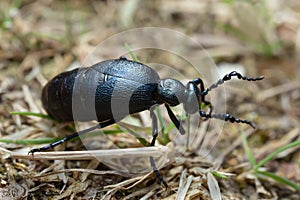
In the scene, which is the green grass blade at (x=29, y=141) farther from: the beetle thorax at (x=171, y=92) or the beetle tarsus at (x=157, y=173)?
the beetle thorax at (x=171, y=92)

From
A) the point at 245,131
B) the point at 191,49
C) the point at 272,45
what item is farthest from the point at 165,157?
the point at 272,45

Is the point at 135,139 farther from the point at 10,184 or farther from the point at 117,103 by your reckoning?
the point at 10,184

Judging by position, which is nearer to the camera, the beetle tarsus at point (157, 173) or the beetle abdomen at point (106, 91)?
the beetle tarsus at point (157, 173)

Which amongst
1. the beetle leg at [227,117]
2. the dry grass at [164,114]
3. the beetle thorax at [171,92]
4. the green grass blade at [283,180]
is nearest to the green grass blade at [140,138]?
the dry grass at [164,114]

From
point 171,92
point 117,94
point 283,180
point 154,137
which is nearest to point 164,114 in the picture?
point 171,92

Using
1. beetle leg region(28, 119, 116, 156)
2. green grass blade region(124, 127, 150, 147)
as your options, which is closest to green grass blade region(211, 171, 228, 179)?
green grass blade region(124, 127, 150, 147)

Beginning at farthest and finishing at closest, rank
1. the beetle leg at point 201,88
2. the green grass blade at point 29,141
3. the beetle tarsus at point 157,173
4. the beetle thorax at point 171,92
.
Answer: the beetle leg at point 201,88
the beetle thorax at point 171,92
the green grass blade at point 29,141
the beetle tarsus at point 157,173
